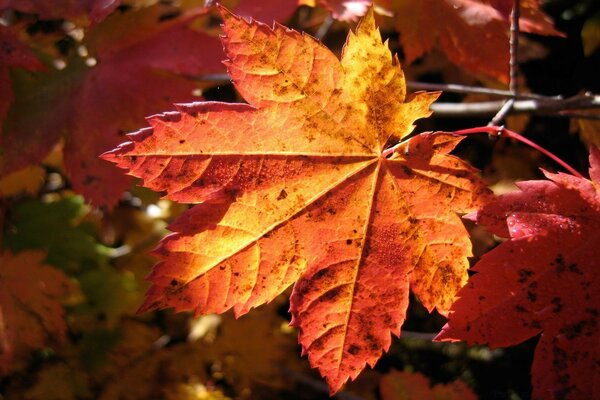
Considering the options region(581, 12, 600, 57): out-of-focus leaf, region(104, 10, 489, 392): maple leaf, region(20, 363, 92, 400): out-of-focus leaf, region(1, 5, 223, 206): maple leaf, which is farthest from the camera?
region(20, 363, 92, 400): out-of-focus leaf

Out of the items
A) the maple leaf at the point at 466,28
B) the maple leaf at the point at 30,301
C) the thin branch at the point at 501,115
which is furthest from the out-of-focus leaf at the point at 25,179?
the thin branch at the point at 501,115

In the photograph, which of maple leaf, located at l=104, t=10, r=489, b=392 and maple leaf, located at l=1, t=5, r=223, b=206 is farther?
maple leaf, located at l=1, t=5, r=223, b=206

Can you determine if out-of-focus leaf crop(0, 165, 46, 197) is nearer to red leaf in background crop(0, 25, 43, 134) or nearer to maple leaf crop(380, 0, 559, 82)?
red leaf in background crop(0, 25, 43, 134)

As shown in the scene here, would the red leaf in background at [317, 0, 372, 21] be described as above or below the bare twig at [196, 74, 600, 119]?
above

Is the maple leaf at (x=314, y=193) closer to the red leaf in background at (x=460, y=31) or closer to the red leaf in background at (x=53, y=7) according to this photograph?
the red leaf in background at (x=460, y=31)

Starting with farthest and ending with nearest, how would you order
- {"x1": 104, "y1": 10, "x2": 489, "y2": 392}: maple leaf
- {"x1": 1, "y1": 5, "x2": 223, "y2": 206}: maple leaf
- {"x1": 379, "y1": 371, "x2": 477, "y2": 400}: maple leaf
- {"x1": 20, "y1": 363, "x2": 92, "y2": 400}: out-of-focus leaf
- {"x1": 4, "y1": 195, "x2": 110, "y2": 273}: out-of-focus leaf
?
{"x1": 4, "y1": 195, "x2": 110, "y2": 273}: out-of-focus leaf
{"x1": 20, "y1": 363, "x2": 92, "y2": 400}: out-of-focus leaf
{"x1": 379, "y1": 371, "x2": 477, "y2": 400}: maple leaf
{"x1": 1, "y1": 5, "x2": 223, "y2": 206}: maple leaf
{"x1": 104, "y1": 10, "x2": 489, "y2": 392}: maple leaf

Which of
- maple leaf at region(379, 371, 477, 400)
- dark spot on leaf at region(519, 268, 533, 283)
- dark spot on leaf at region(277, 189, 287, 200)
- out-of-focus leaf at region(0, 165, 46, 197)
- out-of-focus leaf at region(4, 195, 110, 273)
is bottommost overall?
maple leaf at region(379, 371, 477, 400)

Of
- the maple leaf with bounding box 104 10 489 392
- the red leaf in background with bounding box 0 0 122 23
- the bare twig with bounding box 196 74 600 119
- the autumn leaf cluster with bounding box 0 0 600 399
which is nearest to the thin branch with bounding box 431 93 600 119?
the bare twig with bounding box 196 74 600 119
